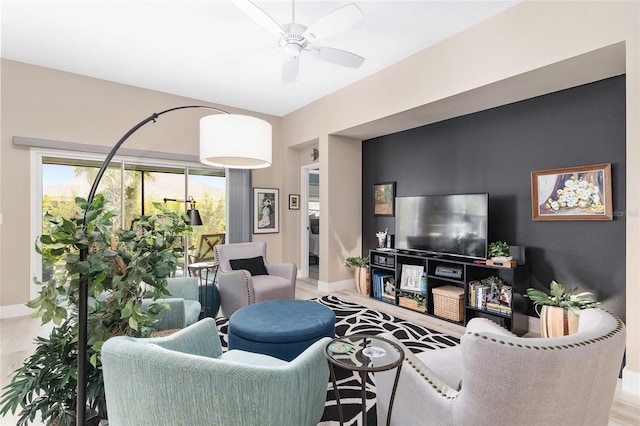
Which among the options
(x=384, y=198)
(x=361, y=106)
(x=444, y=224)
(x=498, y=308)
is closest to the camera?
(x=498, y=308)

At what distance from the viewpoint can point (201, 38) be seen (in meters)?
3.22

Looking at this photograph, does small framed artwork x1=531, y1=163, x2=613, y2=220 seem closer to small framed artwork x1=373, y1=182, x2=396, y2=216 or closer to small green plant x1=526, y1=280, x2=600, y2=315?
small green plant x1=526, y1=280, x2=600, y2=315

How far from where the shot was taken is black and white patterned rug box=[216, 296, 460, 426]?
1908mm

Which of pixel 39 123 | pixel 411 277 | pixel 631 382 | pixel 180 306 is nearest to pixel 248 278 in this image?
pixel 180 306

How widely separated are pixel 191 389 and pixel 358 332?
2397mm

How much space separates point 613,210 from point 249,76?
4.03 meters

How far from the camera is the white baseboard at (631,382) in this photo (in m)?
2.12

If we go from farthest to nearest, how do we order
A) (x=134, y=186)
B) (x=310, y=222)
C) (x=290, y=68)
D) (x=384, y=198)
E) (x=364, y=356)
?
(x=310, y=222)
(x=384, y=198)
(x=134, y=186)
(x=290, y=68)
(x=364, y=356)

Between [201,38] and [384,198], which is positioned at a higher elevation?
[201,38]

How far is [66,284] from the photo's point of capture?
1.30 metres

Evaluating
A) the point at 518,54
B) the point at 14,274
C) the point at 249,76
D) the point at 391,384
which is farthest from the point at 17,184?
the point at 518,54

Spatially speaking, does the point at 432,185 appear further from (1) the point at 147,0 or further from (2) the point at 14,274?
(2) the point at 14,274

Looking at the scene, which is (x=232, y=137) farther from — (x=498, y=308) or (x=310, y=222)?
(x=310, y=222)

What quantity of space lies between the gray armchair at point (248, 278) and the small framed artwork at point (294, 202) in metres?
1.73
